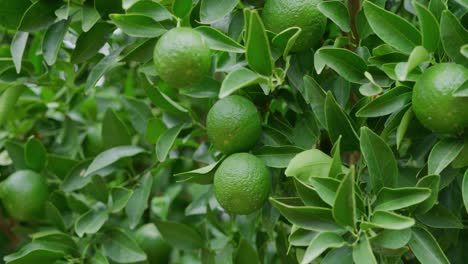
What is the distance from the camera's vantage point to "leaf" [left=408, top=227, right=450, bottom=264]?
932mm

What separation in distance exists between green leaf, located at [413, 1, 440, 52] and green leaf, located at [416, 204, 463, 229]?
0.82 feet

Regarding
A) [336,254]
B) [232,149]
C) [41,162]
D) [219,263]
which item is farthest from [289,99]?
[41,162]

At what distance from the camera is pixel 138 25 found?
3.46 ft

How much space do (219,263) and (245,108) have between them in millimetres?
426

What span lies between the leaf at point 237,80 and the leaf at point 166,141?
280 mm

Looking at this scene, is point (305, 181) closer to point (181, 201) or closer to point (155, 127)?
point (155, 127)

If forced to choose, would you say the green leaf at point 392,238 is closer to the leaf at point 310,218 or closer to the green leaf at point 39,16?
the leaf at point 310,218

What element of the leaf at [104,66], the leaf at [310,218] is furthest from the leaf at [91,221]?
the leaf at [310,218]

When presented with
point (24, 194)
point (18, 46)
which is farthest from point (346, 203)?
Result: point (24, 194)

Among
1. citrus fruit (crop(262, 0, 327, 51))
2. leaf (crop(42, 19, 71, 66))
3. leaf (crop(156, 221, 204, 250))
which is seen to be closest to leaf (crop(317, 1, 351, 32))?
citrus fruit (crop(262, 0, 327, 51))

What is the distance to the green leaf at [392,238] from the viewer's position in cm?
88

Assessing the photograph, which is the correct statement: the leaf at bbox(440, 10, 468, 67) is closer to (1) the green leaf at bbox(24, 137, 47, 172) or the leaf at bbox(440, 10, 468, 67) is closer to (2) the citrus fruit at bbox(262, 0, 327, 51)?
(2) the citrus fruit at bbox(262, 0, 327, 51)

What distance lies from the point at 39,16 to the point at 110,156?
338mm

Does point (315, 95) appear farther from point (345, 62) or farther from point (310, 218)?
point (310, 218)
